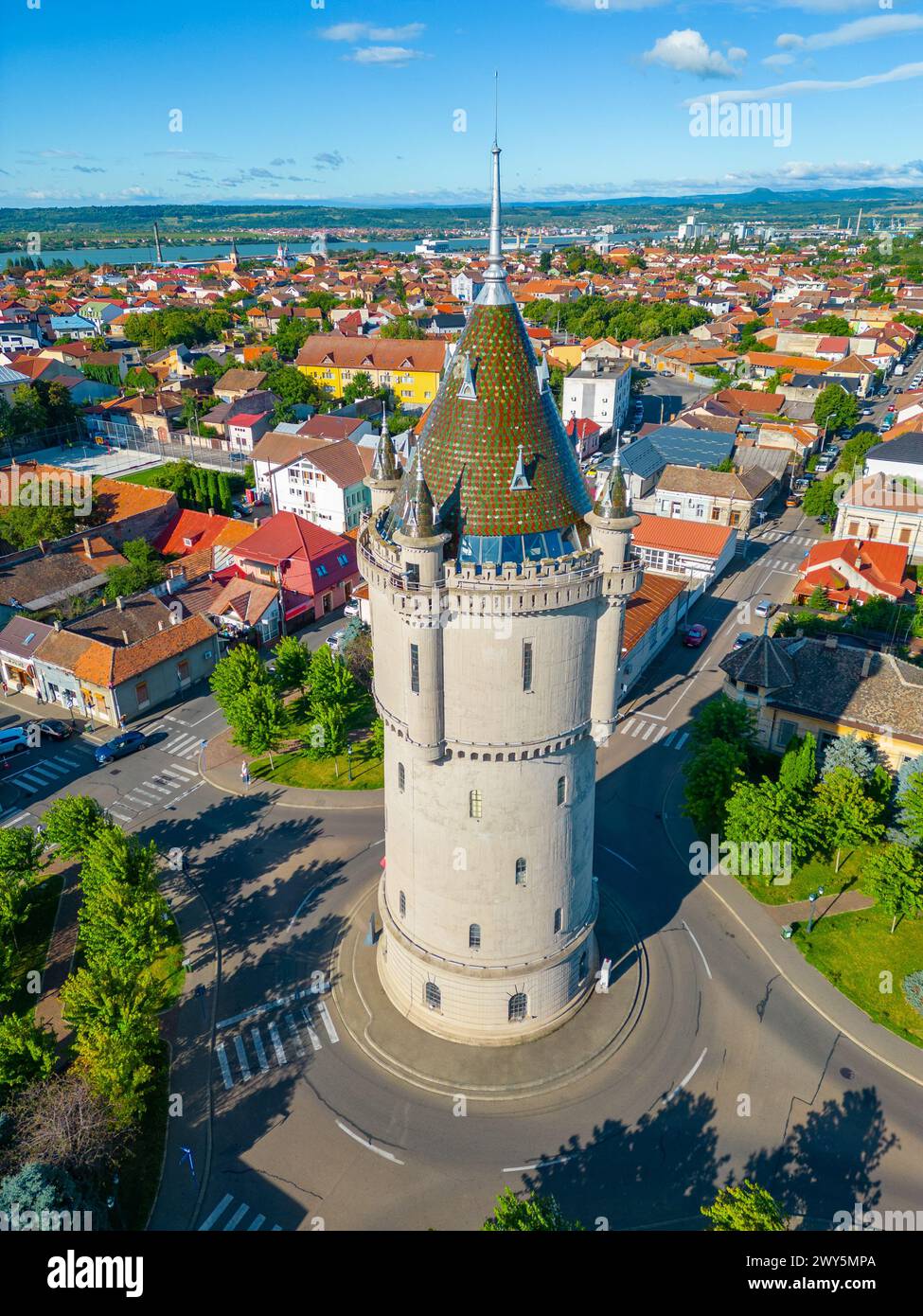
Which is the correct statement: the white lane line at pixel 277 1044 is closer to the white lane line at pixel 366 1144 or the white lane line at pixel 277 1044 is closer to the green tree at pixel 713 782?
the white lane line at pixel 366 1144

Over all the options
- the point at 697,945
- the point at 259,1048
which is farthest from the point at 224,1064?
the point at 697,945

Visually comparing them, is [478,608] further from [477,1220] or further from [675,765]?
[675,765]

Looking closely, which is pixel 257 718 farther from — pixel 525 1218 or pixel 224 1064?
pixel 525 1218

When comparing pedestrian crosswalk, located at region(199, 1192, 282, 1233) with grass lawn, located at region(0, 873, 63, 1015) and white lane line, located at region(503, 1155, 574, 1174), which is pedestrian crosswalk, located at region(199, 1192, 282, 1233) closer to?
white lane line, located at region(503, 1155, 574, 1174)

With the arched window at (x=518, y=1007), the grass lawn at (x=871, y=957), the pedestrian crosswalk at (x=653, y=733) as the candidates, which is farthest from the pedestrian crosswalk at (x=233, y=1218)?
the pedestrian crosswalk at (x=653, y=733)

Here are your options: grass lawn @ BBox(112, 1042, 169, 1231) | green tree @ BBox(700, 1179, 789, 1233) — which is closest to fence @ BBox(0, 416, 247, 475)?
grass lawn @ BBox(112, 1042, 169, 1231)

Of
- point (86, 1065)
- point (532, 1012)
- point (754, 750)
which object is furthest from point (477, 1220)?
point (754, 750)
